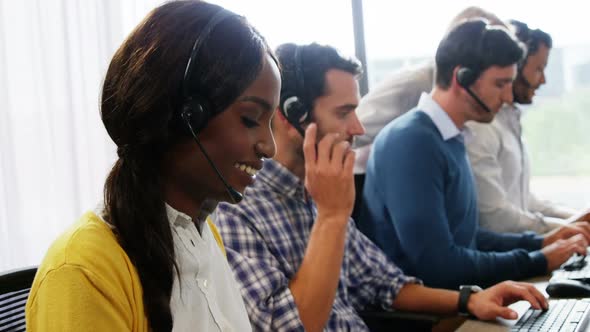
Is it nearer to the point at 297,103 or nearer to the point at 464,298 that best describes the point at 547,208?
the point at 464,298

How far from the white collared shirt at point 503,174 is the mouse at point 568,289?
773mm

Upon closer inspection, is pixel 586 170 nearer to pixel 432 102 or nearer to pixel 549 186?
pixel 549 186

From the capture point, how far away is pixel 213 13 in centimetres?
79

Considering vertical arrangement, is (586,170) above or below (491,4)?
below

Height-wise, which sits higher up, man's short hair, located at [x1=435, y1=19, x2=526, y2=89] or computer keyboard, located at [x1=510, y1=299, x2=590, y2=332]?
man's short hair, located at [x1=435, y1=19, x2=526, y2=89]

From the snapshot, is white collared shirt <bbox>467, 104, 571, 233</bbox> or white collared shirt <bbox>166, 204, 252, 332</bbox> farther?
white collared shirt <bbox>467, 104, 571, 233</bbox>

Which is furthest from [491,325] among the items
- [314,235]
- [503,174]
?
[503,174]

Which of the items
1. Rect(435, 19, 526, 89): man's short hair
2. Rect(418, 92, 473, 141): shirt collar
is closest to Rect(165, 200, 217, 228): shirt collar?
Rect(418, 92, 473, 141): shirt collar

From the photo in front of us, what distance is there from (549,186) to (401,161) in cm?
185

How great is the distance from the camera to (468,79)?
6.83ft

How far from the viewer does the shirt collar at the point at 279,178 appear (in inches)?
53.6

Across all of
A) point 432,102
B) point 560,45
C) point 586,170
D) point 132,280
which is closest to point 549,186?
point 586,170

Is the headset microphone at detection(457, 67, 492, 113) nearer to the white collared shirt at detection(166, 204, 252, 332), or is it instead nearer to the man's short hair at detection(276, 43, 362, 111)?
the man's short hair at detection(276, 43, 362, 111)

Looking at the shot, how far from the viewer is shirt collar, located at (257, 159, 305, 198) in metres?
1.36
